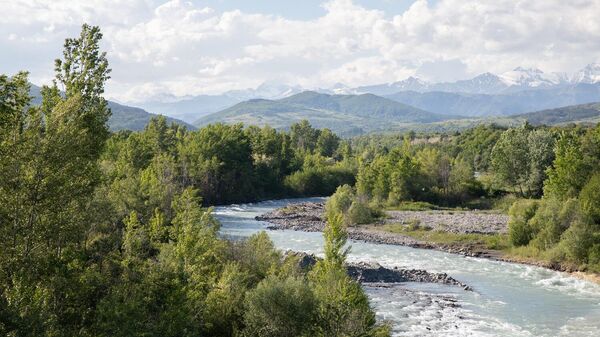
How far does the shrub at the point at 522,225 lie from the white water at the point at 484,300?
18.2 feet

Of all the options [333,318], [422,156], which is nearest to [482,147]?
[422,156]

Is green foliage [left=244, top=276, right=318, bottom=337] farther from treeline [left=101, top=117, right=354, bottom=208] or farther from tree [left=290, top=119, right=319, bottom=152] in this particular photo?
tree [left=290, top=119, right=319, bottom=152]

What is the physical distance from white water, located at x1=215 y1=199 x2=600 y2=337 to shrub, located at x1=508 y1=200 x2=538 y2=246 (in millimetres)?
5550

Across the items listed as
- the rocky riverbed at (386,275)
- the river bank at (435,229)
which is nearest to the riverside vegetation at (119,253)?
the river bank at (435,229)

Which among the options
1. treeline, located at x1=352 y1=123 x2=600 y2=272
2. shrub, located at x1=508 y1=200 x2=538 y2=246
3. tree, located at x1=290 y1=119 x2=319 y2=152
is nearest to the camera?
treeline, located at x1=352 y1=123 x2=600 y2=272

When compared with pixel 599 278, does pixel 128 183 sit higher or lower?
higher

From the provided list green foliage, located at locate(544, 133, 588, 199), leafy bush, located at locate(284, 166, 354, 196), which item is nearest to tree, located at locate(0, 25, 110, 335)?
green foliage, located at locate(544, 133, 588, 199)

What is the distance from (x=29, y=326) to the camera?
16.2m

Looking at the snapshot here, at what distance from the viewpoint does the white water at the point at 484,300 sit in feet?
121

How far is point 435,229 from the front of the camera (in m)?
76.1

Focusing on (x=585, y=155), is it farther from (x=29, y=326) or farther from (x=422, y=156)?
(x=29, y=326)

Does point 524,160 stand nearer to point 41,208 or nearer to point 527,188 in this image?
point 527,188

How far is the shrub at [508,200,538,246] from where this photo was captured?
63.1 meters

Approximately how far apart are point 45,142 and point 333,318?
1417 centimetres
